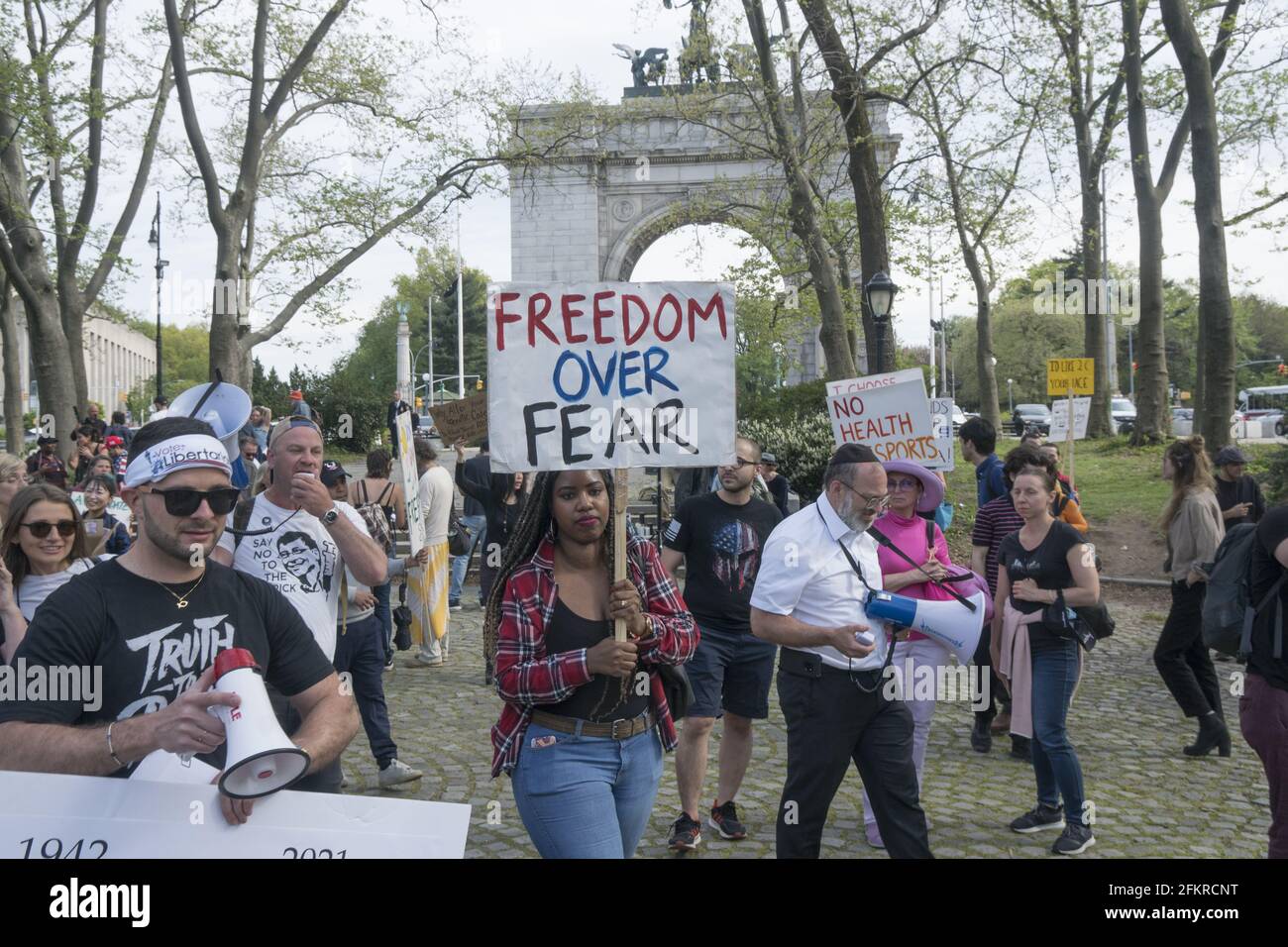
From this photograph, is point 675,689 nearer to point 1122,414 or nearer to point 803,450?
point 803,450

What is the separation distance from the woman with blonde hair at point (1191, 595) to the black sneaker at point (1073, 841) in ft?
6.30

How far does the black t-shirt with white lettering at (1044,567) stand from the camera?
232 inches

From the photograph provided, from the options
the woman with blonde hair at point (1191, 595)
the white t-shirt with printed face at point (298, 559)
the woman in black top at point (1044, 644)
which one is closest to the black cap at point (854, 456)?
the woman in black top at point (1044, 644)

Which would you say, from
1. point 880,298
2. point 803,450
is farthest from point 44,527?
point 803,450

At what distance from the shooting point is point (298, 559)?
4934mm

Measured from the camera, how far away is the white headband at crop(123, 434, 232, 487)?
2777 mm

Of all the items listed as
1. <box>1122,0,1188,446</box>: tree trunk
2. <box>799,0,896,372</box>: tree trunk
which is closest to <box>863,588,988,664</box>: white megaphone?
<box>799,0,896,372</box>: tree trunk

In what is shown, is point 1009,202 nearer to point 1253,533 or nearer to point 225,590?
point 1253,533

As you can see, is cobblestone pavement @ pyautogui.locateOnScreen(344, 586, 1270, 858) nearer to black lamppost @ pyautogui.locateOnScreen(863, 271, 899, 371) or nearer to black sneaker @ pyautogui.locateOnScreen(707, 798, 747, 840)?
black sneaker @ pyautogui.locateOnScreen(707, 798, 747, 840)

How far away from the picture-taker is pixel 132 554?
108 inches

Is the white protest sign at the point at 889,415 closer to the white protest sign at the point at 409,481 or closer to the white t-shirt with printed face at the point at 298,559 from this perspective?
the white protest sign at the point at 409,481

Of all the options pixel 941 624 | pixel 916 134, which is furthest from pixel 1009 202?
pixel 941 624

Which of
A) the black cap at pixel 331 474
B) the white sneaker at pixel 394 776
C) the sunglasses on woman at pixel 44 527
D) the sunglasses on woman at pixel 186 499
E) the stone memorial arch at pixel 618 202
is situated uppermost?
the stone memorial arch at pixel 618 202

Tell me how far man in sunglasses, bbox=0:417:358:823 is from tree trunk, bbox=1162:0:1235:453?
53.8ft
